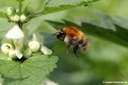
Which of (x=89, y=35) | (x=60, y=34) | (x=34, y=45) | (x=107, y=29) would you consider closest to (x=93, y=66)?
(x=89, y=35)

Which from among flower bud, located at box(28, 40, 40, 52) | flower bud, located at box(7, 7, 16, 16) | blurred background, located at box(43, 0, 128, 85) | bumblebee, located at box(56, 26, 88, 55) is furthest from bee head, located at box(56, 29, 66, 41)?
blurred background, located at box(43, 0, 128, 85)

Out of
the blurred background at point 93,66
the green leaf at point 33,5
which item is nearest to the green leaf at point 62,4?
the green leaf at point 33,5

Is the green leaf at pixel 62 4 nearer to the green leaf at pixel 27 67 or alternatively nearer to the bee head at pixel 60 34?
the green leaf at pixel 27 67

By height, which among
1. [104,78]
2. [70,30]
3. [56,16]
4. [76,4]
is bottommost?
[104,78]

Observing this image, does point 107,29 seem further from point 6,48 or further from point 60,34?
point 6,48

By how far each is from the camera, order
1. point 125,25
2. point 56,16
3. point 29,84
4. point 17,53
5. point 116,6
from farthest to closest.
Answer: point 116,6 < point 56,16 < point 125,25 < point 17,53 < point 29,84

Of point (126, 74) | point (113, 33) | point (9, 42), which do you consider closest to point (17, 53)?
point (9, 42)

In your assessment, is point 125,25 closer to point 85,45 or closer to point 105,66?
point 85,45
